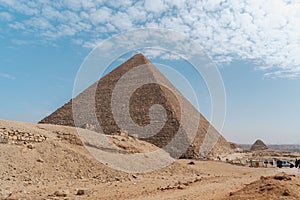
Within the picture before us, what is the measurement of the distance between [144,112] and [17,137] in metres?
33.3

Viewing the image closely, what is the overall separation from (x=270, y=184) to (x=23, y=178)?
7.59 m

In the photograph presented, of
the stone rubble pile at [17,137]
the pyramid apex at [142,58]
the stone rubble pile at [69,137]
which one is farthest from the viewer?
the pyramid apex at [142,58]

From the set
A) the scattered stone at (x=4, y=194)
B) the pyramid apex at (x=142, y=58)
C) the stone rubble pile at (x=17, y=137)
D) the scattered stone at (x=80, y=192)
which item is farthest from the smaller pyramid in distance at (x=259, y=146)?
the scattered stone at (x=4, y=194)

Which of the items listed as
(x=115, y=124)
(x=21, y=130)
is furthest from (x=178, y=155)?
(x=21, y=130)

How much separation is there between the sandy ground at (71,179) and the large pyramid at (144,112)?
21.4 metres

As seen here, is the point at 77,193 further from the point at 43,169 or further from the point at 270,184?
the point at 270,184

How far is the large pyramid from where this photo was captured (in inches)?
1522

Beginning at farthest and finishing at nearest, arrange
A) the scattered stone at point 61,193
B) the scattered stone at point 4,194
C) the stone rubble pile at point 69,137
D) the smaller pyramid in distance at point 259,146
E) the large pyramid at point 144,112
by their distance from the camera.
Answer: the smaller pyramid in distance at point 259,146, the large pyramid at point 144,112, the stone rubble pile at point 69,137, the scattered stone at point 61,193, the scattered stone at point 4,194

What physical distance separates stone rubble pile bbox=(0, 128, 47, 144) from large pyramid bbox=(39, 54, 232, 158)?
72.0 feet

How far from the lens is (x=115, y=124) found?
42875 mm

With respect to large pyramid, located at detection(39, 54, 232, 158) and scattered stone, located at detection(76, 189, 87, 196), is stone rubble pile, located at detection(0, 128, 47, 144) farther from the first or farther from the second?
large pyramid, located at detection(39, 54, 232, 158)

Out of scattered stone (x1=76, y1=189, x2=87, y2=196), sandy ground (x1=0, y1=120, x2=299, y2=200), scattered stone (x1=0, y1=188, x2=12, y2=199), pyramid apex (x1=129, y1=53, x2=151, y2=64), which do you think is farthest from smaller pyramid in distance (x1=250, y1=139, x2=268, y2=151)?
scattered stone (x1=0, y1=188, x2=12, y2=199)

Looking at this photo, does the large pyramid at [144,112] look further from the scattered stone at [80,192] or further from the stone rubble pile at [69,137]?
the scattered stone at [80,192]

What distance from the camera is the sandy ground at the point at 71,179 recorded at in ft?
29.6
